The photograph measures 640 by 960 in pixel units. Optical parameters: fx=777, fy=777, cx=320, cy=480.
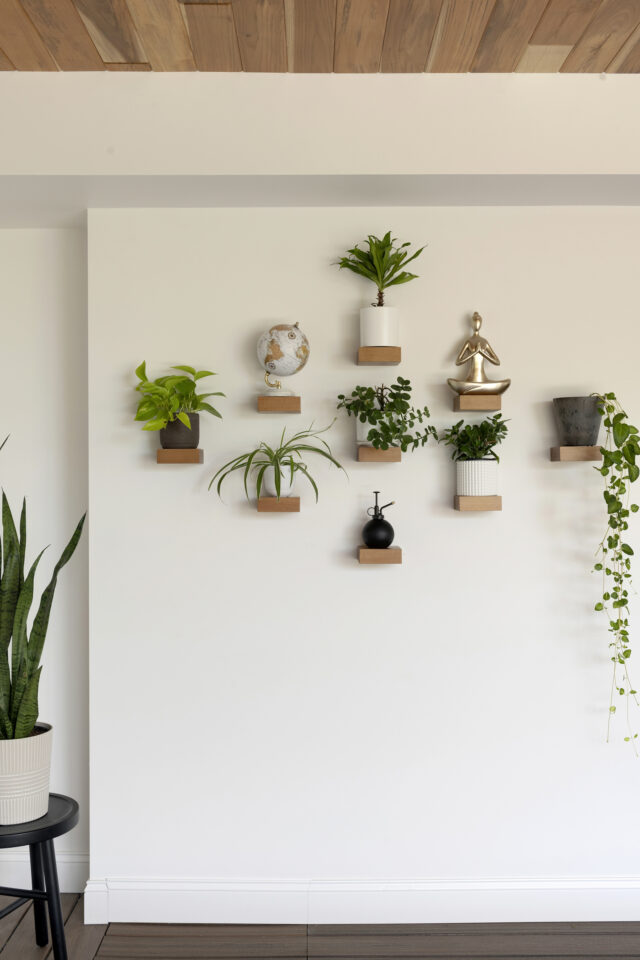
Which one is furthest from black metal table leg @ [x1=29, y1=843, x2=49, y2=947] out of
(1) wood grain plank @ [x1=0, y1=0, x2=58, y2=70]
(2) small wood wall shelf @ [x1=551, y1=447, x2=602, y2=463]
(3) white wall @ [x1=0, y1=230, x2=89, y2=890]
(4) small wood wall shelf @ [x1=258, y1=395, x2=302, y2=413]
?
(1) wood grain plank @ [x1=0, y1=0, x2=58, y2=70]

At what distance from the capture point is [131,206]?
256 centimetres

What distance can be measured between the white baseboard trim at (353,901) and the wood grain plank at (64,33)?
2541 millimetres

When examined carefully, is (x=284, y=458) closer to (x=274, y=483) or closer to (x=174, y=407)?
(x=274, y=483)

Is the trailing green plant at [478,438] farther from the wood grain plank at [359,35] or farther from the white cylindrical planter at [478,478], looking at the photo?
the wood grain plank at [359,35]

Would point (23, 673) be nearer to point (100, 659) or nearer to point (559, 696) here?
point (100, 659)

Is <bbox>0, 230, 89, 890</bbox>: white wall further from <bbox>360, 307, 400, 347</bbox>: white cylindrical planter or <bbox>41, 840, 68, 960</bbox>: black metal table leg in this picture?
<bbox>360, 307, 400, 347</bbox>: white cylindrical planter

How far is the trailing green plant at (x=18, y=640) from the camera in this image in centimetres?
221

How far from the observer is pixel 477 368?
2.52 m

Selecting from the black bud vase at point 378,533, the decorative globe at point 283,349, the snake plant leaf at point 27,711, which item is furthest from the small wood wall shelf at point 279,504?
the snake plant leaf at point 27,711

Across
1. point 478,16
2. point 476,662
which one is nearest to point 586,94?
point 478,16

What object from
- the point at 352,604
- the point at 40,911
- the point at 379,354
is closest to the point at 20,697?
the point at 40,911

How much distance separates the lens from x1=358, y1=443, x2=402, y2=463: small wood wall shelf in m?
2.47

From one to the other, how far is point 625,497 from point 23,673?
1969 mm

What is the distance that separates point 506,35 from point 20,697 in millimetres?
2300
